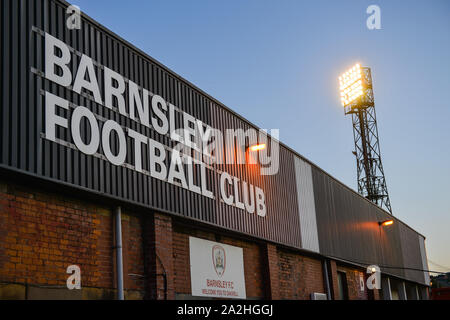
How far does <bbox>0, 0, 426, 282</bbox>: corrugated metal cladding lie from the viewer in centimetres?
989

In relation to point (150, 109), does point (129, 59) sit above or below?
above

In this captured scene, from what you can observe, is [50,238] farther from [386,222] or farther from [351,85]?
[351,85]

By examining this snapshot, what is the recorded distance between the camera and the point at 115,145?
1209 centimetres

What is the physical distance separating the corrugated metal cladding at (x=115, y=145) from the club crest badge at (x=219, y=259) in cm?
63

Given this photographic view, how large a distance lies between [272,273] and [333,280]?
5.24 metres

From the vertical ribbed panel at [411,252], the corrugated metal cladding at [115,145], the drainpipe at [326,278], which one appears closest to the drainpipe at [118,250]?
the corrugated metal cladding at [115,145]

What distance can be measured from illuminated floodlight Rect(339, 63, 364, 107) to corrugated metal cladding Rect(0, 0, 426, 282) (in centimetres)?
2417

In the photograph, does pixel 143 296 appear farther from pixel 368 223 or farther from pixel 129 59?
pixel 368 223

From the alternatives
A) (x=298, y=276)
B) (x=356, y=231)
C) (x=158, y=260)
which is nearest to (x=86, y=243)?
(x=158, y=260)

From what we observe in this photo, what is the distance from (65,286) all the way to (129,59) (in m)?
5.28

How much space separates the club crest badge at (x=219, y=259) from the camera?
15266 millimetres

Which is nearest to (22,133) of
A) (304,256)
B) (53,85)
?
(53,85)

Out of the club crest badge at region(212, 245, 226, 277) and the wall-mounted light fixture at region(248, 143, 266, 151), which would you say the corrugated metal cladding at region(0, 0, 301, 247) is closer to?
the club crest badge at region(212, 245, 226, 277)

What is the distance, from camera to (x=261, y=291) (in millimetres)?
17344
